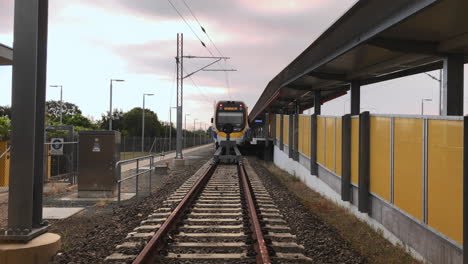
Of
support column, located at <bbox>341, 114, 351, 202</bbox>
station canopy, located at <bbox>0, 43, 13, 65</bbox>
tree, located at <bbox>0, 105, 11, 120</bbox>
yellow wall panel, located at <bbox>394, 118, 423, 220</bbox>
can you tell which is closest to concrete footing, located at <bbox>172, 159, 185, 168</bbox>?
station canopy, located at <bbox>0, 43, 13, 65</bbox>

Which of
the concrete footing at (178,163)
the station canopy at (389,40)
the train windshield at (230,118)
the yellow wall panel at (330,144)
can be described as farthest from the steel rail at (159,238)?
the train windshield at (230,118)

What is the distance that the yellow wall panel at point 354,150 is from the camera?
29.8ft

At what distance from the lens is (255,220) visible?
735cm

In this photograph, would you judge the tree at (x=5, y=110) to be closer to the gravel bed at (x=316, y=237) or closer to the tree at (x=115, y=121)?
the tree at (x=115, y=121)

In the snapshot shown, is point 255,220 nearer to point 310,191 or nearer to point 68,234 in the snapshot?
point 68,234

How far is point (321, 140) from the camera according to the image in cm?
1280

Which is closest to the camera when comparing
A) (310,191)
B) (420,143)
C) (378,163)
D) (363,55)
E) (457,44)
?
(420,143)

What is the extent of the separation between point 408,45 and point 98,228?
241 inches

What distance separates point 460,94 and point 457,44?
0.79 meters

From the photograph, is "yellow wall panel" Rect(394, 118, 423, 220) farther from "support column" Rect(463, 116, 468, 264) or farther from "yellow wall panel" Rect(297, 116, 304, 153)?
Answer: "yellow wall panel" Rect(297, 116, 304, 153)

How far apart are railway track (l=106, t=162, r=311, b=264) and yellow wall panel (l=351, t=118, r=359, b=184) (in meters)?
1.77

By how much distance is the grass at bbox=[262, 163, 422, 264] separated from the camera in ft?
19.7

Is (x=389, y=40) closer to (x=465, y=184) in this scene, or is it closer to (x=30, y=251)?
(x=465, y=184)


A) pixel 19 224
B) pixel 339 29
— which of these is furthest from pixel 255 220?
pixel 339 29
